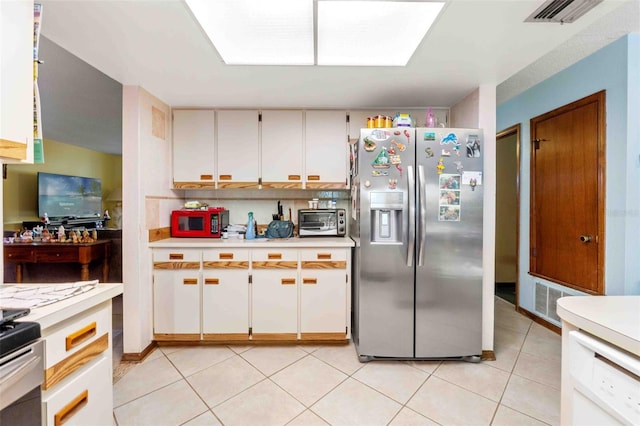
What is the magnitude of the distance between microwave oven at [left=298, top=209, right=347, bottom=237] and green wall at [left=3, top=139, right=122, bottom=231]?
5.33 meters

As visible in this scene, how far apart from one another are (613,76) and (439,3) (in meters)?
1.90

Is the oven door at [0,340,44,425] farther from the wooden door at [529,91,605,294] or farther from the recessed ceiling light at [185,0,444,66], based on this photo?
the wooden door at [529,91,605,294]

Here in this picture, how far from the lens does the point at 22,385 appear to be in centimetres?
80

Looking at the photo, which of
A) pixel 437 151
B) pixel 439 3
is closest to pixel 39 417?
pixel 439 3

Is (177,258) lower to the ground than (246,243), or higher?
lower

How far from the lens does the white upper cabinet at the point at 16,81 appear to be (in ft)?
3.13

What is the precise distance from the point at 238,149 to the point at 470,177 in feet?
6.88

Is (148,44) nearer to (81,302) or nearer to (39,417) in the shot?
(81,302)

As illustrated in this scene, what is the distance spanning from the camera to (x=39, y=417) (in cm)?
86

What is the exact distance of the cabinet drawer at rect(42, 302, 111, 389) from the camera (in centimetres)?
91

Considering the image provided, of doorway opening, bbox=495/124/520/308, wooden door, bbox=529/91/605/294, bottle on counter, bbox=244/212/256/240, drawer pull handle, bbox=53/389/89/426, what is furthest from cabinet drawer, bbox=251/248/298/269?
doorway opening, bbox=495/124/520/308

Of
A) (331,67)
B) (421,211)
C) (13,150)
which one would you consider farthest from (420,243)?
(13,150)

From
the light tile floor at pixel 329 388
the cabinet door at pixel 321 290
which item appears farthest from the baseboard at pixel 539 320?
the cabinet door at pixel 321 290

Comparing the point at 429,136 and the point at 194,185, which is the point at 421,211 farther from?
the point at 194,185
